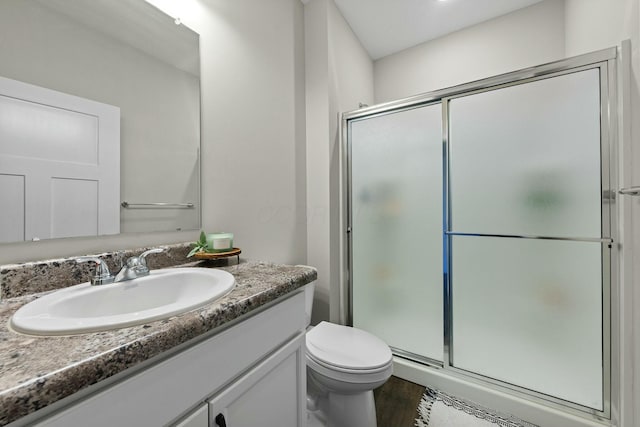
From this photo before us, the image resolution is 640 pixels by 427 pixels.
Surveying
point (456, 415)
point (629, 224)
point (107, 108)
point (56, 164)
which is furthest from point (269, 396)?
point (629, 224)

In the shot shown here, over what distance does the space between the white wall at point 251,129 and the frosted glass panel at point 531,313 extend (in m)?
1.11

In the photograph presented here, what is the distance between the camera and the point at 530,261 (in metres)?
1.33

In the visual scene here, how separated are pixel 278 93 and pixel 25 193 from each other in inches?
50.6

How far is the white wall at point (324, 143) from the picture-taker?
5.79 feet

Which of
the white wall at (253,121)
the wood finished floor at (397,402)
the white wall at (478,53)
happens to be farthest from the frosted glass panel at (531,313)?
the white wall at (478,53)

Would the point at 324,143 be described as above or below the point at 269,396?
above

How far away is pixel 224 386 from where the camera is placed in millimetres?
607

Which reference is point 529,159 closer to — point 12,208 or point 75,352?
point 75,352

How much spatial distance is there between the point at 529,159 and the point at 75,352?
6.05ft

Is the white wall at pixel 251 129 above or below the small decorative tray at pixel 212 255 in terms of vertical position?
above

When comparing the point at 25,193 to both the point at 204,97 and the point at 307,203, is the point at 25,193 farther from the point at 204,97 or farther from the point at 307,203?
the point at 307,203

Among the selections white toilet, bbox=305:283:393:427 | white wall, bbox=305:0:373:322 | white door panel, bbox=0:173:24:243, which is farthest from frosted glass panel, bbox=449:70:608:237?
white door panel, bbox=0:173:24:243

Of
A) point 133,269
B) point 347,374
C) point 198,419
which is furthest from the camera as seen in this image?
point 347,374

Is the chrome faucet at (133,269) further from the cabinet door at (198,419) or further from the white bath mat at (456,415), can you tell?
the white bath mat at (456,415)
